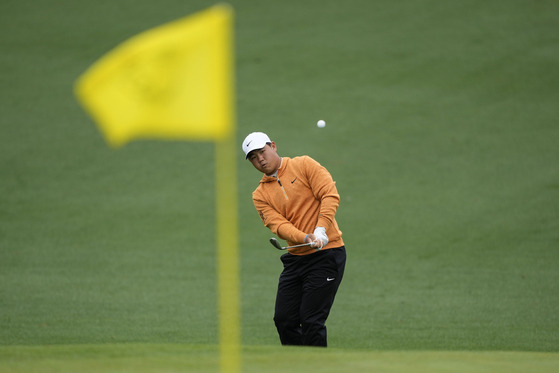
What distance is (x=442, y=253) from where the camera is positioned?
1236 centimetres

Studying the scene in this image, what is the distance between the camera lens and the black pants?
264 inches

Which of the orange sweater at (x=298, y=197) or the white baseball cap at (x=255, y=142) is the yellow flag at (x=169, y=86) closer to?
the white baseball cap at (x=255, y=142)

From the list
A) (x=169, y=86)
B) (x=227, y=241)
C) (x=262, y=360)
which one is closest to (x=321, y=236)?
(x=262, y=360)

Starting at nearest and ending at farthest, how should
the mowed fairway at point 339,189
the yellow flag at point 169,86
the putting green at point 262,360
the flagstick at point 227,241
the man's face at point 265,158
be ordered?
1. the yellow flag at point 169,86
2. the putting green at point 262,360
3. the man's face at point 265,158
4. the mowed fairway at point 339,189
5. the flagstick at point 227,241

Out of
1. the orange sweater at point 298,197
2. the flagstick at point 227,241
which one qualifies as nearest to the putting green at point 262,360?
the flagstick at point 227,241

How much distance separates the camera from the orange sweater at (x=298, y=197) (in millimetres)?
6781

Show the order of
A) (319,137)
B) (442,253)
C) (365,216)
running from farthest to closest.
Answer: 1. (319,137)
2. (365,216)
3. (442,253)

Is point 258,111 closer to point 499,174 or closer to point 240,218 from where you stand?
point 240,218

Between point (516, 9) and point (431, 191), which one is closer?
point (431, 191)

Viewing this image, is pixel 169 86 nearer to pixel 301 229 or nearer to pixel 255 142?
pixel 255 142

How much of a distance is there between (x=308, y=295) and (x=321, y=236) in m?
0.70

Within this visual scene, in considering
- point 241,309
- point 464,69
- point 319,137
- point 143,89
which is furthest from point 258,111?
point 143,89

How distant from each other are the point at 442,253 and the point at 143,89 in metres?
9.17

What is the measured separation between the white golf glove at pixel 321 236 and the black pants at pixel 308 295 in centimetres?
42
